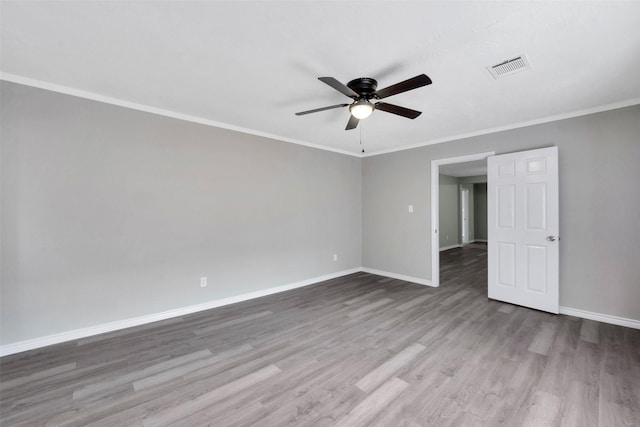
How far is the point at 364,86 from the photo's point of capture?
2.36 meters

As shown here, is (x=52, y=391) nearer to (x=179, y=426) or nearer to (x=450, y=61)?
(x=179, y=426)

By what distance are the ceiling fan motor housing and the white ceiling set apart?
0.06m

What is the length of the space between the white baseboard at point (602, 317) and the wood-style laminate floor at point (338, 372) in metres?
0.11

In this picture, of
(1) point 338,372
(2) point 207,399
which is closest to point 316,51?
(1) point 338,372

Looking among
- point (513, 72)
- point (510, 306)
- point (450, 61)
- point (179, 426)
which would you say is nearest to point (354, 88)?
point (450, 61)

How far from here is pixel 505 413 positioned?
1.75 meters

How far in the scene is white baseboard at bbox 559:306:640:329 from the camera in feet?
9.80

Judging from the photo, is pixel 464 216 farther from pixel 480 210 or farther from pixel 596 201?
pixel 596 201

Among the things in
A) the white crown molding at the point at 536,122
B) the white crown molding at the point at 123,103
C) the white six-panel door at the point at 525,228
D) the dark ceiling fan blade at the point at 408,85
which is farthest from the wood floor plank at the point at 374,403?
the white crown molding at the point at 536,122

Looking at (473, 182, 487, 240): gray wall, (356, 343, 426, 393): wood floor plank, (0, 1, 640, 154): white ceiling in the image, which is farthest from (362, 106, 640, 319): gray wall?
(473, 182, 487, 240): gray wall

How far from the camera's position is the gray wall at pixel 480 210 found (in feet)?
32.4

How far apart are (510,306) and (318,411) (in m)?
3.21

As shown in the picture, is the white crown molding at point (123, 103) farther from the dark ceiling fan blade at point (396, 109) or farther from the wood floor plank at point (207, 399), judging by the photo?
the wood floor plank at point (207, 399)

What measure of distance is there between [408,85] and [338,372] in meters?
2.32
